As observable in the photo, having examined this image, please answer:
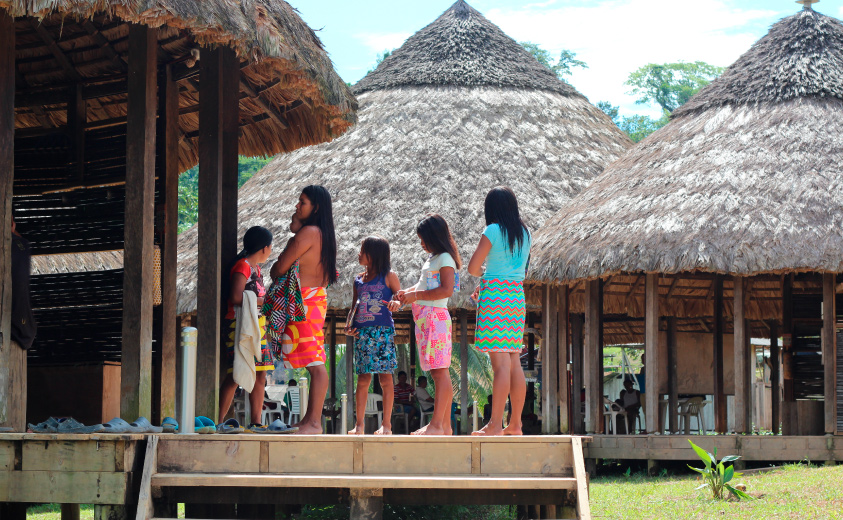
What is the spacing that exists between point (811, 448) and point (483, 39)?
376 inches

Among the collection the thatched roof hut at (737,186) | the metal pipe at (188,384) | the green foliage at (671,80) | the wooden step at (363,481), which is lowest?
the wooden step at (363,481)

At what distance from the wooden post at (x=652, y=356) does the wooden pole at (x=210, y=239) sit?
6448mm

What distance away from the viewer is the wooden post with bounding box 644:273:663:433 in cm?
1173

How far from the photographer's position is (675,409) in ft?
47.9

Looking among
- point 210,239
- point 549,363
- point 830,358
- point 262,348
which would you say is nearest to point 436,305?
point 262,348

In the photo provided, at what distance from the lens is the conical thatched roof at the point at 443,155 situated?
14.2 m

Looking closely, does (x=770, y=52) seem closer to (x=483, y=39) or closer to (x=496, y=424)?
(x=483, y=39)

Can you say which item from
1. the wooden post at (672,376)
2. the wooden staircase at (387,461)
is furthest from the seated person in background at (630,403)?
the wooden staircase at (387,461)

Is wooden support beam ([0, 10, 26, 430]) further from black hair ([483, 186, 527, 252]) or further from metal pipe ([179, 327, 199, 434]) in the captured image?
black hair ([483, 186, 527, 252])

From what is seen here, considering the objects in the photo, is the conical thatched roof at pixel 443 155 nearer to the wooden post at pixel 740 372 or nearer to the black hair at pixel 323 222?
the wooden post at pixel 740 372

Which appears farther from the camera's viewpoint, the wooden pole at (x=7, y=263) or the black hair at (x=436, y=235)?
the black hair at (x=436, y=235)

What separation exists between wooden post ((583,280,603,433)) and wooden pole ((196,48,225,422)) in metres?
6.70

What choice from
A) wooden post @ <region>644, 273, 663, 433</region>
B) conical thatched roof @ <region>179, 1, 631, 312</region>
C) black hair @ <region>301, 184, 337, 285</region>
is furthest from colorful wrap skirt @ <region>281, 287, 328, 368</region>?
conical thatched roof @ <region>179, 1, 631, 312</region>

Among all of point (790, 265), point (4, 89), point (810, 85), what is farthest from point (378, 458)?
point (810, 85)
